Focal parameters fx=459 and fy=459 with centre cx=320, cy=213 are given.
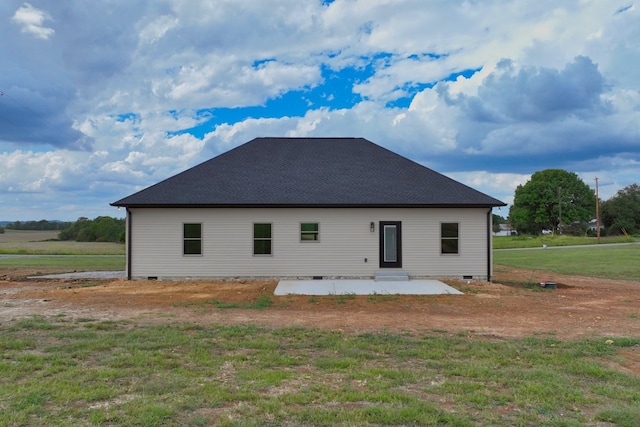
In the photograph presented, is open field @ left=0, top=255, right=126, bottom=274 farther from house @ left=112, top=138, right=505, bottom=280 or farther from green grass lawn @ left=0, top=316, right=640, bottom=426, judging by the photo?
green grass lawn @ left=0, top=316, right=640, bottom=426

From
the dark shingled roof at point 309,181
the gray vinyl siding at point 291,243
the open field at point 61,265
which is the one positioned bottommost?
the open field at point 61,265

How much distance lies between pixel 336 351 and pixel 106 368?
3097 mm

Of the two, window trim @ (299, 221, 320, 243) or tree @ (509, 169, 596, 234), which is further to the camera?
tree @ (509, 169, 596, 234)

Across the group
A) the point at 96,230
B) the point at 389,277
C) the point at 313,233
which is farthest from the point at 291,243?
the point at 96,230

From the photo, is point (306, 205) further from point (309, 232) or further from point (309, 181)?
point (309, 181)

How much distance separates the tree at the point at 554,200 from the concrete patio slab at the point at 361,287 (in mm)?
62159

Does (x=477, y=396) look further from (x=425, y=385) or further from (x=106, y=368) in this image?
(x=106, y=368)

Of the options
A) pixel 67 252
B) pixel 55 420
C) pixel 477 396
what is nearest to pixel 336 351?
pixel 477 396

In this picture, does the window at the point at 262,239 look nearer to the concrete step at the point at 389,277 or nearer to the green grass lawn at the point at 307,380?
the concrete step at the point at 389,277

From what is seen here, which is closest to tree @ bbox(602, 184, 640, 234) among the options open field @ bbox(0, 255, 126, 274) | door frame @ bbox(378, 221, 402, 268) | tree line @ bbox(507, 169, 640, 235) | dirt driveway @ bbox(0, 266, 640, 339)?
tree line @ bbox(507, 169, 640, 235)

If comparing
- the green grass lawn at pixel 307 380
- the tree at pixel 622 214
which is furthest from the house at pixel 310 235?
the tree at pixel 622 214

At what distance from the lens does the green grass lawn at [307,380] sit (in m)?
4.29

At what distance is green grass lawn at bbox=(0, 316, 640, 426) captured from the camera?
4.29 metres

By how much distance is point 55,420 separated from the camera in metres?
4.14
